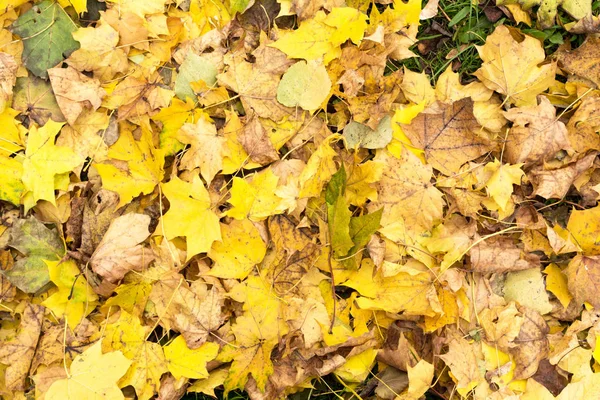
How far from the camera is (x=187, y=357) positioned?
1.58m

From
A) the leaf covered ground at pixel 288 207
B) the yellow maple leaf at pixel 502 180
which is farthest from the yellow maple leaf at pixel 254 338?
the yellow maple leaf at pixel 502 180

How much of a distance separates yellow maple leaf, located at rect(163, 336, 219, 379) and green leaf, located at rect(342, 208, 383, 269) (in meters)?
0.45

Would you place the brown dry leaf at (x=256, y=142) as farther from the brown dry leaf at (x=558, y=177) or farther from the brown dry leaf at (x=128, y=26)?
the brown dry leaf at (x=558, y=177)

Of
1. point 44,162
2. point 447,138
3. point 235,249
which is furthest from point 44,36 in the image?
point 447,138

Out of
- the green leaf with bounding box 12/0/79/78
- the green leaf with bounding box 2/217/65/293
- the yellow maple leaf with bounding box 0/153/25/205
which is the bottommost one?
the green leaf with bounding box 2/217/65/293

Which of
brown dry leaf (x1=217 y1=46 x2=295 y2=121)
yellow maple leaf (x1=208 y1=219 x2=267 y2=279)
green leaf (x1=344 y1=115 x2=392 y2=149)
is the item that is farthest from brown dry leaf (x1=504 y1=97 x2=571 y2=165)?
yellow maple leaf (x1=208 y1=219 x2=267 y2=279)

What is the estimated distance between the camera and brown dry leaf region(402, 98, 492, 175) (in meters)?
1.68

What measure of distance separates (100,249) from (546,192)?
1.33 m

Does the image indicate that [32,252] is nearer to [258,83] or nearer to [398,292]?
[258,83]

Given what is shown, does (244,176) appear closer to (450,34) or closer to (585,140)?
(450,34)

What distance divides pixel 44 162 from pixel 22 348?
0.53m

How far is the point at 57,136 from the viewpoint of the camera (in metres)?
1.72

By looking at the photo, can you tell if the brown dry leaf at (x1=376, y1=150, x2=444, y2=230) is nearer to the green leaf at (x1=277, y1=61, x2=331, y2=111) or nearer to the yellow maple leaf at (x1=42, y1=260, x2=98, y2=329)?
the green leaf at (x1=277, y1=61, x2=331, y2=111)

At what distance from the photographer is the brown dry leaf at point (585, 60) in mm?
1783
